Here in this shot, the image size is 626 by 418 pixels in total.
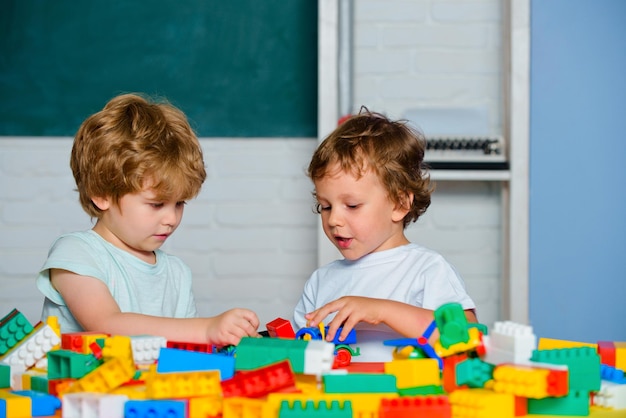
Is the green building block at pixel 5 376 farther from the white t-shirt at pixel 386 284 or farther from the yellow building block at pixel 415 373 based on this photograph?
the white t-shirt at pixel 386 284

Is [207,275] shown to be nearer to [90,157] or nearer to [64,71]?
[64,71]

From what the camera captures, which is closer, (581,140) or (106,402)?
(106,402)

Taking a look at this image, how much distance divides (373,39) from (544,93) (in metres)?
0.49

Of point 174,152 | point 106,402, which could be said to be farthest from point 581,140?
point 106,402

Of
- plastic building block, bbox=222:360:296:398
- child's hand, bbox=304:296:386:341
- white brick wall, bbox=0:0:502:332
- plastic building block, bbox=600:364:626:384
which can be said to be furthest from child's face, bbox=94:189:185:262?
white brick wall, bbox=0:0:502:332

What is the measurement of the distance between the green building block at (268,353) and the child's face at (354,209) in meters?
0.63

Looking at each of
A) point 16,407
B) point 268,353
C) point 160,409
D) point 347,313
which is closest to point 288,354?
point 268,353

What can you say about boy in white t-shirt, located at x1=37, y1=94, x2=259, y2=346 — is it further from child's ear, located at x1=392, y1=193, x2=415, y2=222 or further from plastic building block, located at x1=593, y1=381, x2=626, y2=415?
plastic building block, located at x1=593, y1=381, x2=626, y2=415

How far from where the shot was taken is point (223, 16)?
2434mm

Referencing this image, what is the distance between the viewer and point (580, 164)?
7.41 feet

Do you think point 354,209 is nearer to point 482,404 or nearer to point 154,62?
point 482,404

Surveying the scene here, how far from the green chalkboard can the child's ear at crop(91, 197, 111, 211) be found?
989 mm

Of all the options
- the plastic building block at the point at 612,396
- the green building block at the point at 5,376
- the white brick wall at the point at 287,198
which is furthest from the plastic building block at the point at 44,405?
the white brick wall at the point at 287,198

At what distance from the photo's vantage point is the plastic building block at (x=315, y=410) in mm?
679
